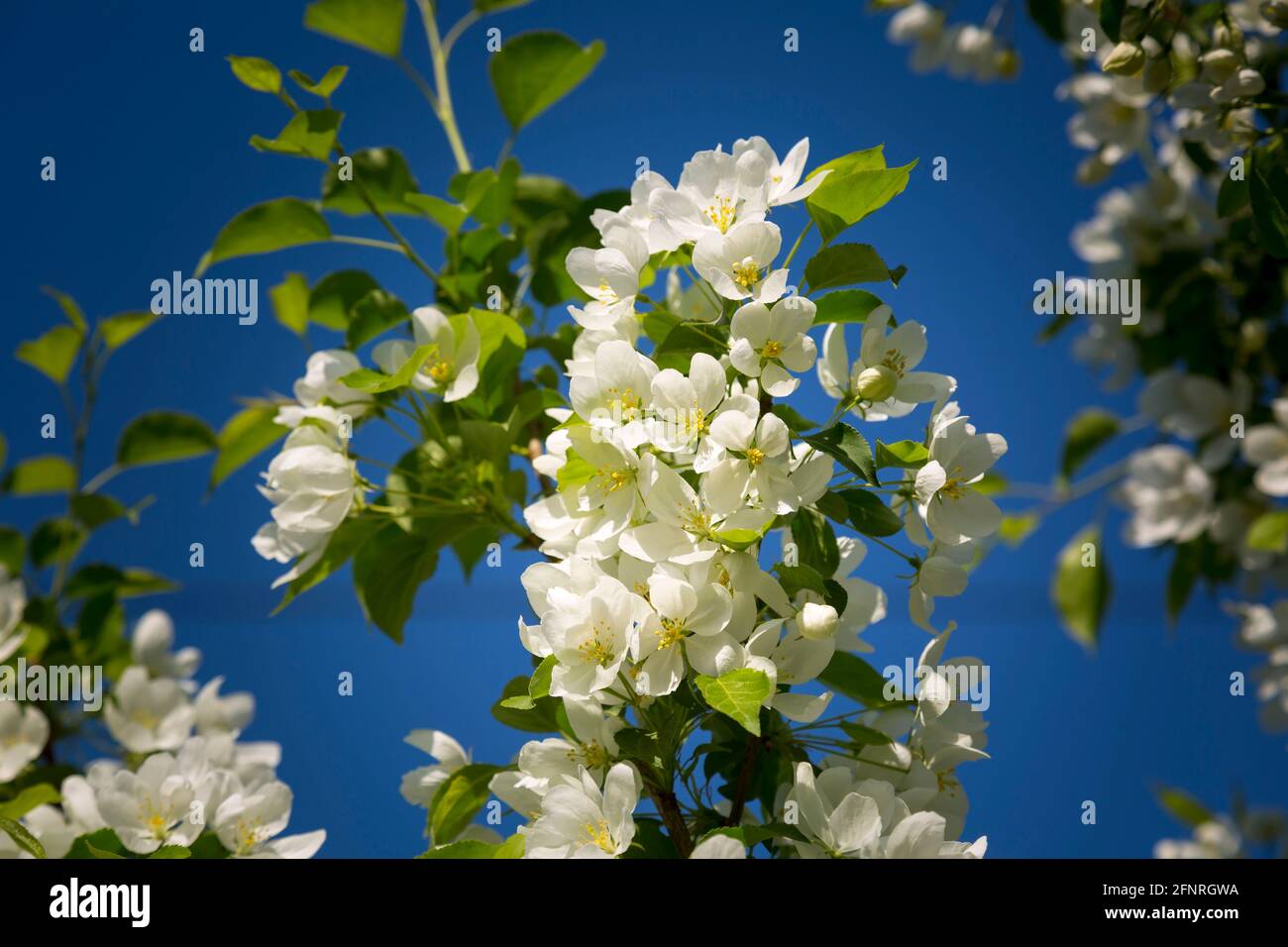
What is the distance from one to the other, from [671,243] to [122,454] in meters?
0.96

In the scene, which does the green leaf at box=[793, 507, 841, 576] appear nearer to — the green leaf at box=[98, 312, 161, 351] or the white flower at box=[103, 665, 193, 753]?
the white flower at box=[103, 665, 193, 753]

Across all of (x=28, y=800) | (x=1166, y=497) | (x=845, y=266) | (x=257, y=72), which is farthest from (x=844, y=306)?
→ (x=1166, y=497)

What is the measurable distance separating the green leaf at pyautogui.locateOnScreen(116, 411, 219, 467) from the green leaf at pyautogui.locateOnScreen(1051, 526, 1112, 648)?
3.98ft

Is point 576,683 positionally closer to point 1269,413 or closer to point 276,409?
point 276,409

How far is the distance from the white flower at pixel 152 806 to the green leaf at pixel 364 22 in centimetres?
66

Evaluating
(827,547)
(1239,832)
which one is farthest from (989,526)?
(1239,832)

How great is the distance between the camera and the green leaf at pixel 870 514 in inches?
24.6

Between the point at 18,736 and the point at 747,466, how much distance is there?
2.70 ft

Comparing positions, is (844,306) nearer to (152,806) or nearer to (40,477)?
(152,806)

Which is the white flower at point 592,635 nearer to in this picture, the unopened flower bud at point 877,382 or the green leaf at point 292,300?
the unopened flower bud at point 877,382

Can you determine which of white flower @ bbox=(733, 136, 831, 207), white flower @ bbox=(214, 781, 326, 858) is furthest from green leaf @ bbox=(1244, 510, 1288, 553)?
white flower @ bbox=(214, 781, 326, 858)

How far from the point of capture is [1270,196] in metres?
0.79

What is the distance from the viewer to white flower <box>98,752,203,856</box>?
0.76 m

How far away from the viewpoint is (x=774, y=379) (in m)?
0.60
